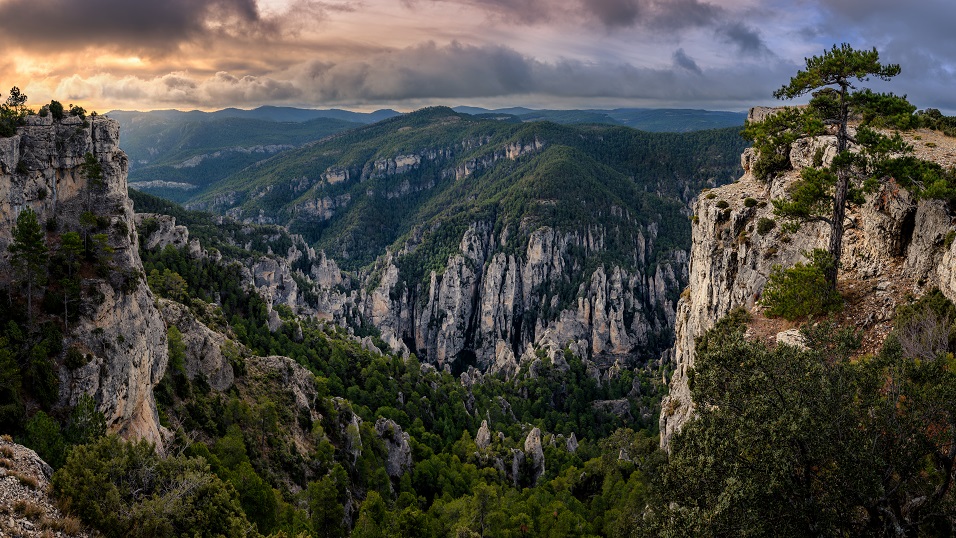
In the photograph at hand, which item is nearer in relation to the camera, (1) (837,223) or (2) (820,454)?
(2) (820,454)

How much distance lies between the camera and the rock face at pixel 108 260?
1077 inches

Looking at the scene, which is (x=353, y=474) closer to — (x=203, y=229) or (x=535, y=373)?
(x=535, y=373)

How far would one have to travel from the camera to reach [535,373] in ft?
365

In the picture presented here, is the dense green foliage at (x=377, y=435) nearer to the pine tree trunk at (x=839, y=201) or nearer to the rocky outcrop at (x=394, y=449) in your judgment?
the rocky outcrop at (x=394, y=449)

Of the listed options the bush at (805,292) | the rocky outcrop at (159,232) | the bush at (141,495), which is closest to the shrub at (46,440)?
the bush at (141,495)

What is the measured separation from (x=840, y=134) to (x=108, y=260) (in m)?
37.3

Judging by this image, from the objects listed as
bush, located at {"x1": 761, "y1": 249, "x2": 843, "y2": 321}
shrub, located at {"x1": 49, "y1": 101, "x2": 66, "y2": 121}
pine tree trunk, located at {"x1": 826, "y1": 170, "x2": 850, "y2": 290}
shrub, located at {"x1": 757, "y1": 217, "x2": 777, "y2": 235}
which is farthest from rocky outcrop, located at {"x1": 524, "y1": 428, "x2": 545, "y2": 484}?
shrub, located at {"x1": 49, "y1": 101, "x2": 66, "y2": 121}

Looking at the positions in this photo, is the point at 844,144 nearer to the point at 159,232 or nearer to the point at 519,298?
the point at 159,232

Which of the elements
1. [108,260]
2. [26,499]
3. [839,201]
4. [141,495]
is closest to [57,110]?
[108,260]

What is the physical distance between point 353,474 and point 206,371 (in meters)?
16.5

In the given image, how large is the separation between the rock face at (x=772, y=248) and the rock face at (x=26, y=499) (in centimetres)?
1715

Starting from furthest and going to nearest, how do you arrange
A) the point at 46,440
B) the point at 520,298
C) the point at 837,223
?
the point at 520,298 → the point at 837,223 → the point at 46,440

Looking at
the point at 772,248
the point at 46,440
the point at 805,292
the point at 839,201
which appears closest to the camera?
the point at 46,440

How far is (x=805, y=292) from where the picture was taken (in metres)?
22.2
